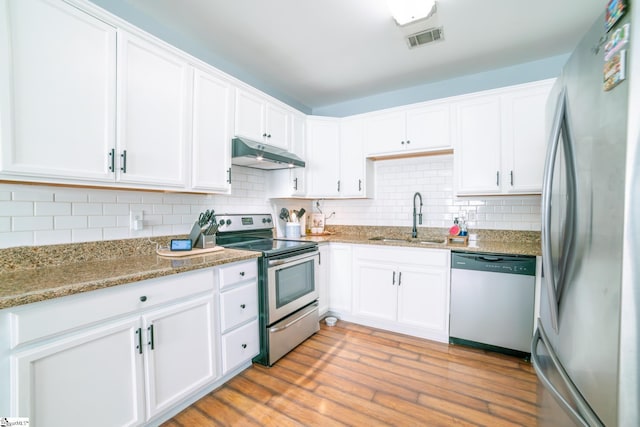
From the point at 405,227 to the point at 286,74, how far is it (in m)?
2.20

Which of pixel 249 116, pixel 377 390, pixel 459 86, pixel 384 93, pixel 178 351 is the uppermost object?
pixel 384 93

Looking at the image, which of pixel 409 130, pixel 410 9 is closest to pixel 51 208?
pixel 410 9

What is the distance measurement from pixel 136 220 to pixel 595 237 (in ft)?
7.92

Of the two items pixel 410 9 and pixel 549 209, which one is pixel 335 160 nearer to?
pixel 410 9

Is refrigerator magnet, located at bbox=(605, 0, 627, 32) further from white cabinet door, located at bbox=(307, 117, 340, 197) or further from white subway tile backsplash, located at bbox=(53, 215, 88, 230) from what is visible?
white cabinet door, located at bbox=(307, 117, 340, 197)

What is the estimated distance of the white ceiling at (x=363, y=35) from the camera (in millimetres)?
1944

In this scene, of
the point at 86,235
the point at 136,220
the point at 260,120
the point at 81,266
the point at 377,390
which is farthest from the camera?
the point at 260,120

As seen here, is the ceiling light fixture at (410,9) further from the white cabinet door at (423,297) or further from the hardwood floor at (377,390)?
the hardwood floor at (377,390)

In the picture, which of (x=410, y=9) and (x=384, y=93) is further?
(x=384, y=93)

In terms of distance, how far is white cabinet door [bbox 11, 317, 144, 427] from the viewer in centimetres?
106

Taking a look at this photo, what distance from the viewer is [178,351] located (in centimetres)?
158

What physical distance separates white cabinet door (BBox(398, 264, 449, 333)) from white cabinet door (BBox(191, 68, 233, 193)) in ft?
6.17

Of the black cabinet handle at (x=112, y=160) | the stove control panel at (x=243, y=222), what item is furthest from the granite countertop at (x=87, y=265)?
the black cabinet handle at (x=112, y=160)

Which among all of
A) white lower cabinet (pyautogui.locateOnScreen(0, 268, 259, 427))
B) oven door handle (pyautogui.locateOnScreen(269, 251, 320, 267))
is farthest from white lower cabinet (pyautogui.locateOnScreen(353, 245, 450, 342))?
white lower cabinet (pyautogui.locateOnScreen(0, 268, 259, 427))
